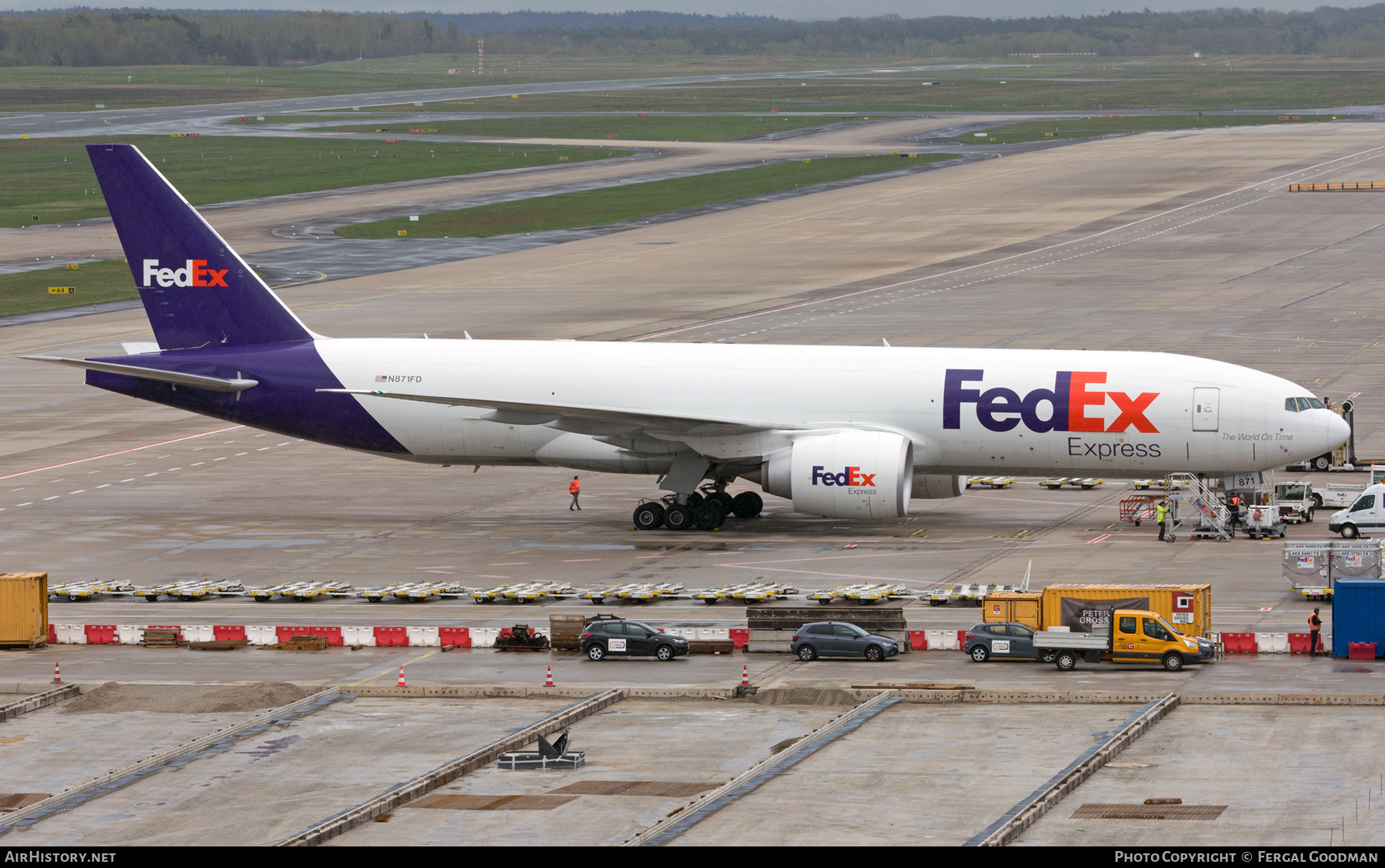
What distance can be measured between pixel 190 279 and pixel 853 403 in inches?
827

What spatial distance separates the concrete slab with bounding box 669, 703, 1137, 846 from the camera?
1051 inches

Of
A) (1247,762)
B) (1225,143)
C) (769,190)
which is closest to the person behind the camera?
(1247,762)

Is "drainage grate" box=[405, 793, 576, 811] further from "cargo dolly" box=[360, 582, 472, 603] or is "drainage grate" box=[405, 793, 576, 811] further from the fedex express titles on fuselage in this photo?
the fedex express titles on fuselage

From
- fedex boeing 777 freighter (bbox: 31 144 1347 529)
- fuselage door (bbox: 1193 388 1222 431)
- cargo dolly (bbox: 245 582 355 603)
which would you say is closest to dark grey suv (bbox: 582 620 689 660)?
cargo dolly (bbox: 245 582 355 603)

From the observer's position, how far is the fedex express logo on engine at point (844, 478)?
49.3 meters

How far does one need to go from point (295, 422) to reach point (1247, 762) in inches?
1312

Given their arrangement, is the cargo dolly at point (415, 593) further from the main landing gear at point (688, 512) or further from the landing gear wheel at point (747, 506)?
the landing gear wheel at point (747, 506)

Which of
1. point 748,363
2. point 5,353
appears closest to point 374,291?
point 5,353

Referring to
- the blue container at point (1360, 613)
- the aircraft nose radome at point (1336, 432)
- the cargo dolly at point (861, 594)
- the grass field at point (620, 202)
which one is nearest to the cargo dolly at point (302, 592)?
the cargo dolly at point (861, 594)

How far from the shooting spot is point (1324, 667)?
36375 millimetres

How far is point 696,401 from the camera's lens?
52.2 m

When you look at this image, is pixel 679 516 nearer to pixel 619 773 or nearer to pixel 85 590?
pixel 85 590

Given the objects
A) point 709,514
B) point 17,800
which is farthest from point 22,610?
point 709,514
